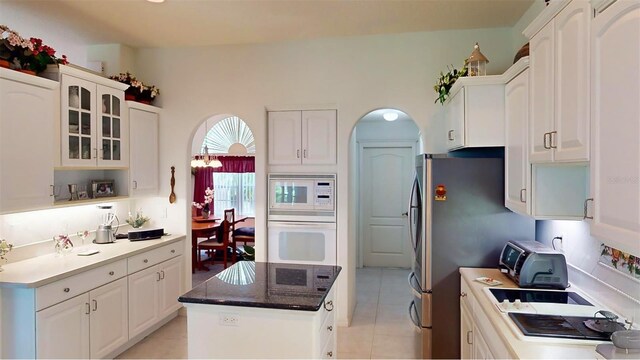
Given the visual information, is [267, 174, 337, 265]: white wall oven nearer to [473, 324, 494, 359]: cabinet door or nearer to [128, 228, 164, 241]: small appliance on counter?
[128, 228, 164, 241]: small appliance on counter

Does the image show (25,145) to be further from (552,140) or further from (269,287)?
(552,140)

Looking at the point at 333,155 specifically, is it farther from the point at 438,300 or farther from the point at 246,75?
the point at 438,300

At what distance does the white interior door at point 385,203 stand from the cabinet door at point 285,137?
2566 millimetres

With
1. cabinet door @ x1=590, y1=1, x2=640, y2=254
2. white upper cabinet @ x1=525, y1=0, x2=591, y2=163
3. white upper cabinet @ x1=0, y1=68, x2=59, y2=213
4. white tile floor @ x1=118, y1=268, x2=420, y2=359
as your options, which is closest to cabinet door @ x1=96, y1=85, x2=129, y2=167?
white upper cabinet @ x1=0, y1=68, x2=59, y2=213

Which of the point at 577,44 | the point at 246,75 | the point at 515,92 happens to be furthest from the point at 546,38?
the point at 246,75

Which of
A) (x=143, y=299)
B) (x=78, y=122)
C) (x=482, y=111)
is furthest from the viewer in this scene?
(x=143, y=299)

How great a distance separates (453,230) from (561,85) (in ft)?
4.69

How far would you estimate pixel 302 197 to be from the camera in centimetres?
388

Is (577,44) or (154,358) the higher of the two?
(577,44)

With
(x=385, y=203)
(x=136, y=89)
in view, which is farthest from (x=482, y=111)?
(x=385, y=203)

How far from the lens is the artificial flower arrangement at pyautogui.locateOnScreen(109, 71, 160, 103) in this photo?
3693mm

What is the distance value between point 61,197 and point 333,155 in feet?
8.26

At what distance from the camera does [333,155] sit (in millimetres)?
3799

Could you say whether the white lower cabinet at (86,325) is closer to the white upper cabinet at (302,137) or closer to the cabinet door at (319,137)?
the white upper cabinet at (302,137)
